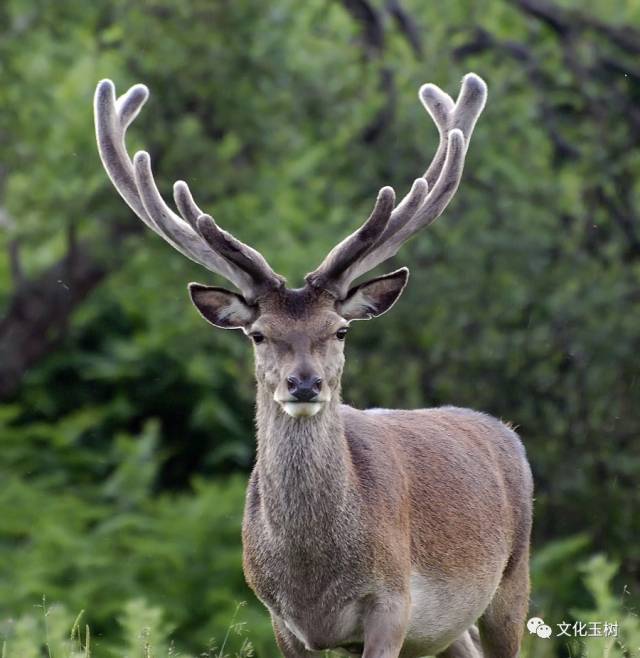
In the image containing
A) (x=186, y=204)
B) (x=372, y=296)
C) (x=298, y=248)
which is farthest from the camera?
(x=298, y=248)

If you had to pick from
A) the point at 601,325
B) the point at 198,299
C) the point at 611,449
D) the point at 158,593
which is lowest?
the point at 158,593

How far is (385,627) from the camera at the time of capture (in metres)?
6.05

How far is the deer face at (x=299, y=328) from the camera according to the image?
19.4 ft

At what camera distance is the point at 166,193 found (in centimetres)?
1301

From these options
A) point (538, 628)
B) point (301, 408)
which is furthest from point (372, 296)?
point (538, 628)

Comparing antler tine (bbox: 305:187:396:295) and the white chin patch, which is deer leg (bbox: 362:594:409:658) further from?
antler tine (bbox: 305:187:396:295)

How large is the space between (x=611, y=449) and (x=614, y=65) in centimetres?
340

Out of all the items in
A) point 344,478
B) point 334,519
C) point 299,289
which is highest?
point 299,289

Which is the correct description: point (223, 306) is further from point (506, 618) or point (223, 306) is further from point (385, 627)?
point (506, 618)

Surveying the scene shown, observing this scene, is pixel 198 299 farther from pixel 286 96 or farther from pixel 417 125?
pixel 417 125

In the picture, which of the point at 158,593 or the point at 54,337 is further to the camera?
the point at 54,337

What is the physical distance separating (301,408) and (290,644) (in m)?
1.02

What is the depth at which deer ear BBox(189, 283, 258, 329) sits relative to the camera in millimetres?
6332

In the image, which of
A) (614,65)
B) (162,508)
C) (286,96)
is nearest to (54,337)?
(162,508)
